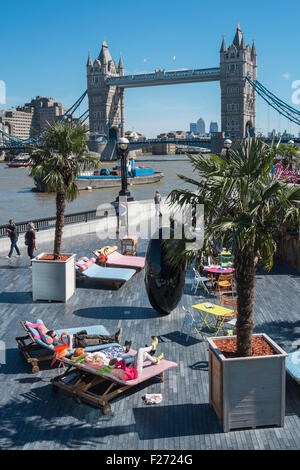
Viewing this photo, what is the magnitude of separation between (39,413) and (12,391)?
2.36ft

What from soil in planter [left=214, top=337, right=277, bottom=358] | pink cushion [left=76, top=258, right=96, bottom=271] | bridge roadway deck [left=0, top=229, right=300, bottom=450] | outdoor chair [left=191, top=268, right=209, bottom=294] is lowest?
bridge roadway deck [left=0, top=229, right=300, bottom=450]

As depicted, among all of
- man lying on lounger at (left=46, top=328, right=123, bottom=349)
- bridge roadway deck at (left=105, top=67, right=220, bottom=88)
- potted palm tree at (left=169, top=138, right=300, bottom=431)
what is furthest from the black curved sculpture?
bridge roadway deck at (left=105, top=67, right=220, bottom=88)

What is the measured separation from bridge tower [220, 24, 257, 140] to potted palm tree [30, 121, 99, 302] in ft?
342

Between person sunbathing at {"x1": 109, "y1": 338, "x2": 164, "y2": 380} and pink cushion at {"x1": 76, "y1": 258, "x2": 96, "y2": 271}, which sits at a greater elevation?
pink cushion at {"x1": 76, "y1": 258, "x2": 96, "y2": 271}

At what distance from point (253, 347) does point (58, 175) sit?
534 centimetres

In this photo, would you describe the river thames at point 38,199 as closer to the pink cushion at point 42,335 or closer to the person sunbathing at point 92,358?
the pink cushion at point 42,335

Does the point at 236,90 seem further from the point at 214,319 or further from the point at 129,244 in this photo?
the point at 214,319

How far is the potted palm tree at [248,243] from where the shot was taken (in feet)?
16.9

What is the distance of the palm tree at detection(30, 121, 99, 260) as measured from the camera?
958cm

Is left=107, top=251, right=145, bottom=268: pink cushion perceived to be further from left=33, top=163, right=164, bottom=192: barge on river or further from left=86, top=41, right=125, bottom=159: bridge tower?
left=86, top=41, right=125, bottom=159: bridge tower

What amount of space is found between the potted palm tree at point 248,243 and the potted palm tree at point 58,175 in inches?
182

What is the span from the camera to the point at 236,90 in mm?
113312
